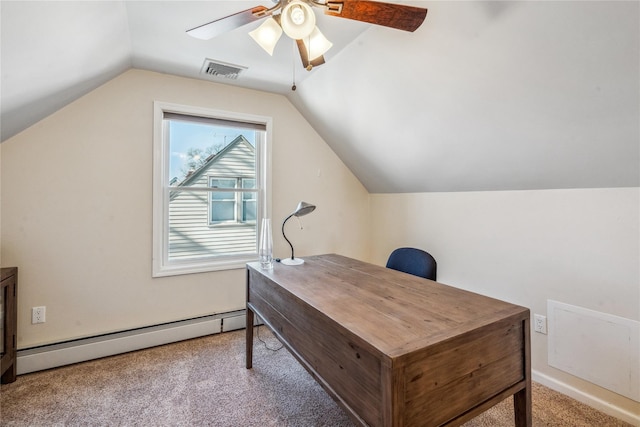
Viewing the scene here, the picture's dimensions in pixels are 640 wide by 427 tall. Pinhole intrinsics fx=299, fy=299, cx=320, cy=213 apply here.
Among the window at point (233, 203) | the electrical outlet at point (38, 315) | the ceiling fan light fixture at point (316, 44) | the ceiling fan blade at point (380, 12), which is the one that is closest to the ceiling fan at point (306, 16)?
the ceiling fan blade at point (380, 12)

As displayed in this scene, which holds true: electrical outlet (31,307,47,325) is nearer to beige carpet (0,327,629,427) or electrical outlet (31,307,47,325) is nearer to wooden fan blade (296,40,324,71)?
beige carpet (0,327,629,427)

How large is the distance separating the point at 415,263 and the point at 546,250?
0.84 m

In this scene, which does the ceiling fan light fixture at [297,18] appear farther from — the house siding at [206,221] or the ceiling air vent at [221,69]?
the house siding at [206,221]

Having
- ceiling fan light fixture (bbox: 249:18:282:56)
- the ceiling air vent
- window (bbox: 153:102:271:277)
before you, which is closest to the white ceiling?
the ceiling air vent

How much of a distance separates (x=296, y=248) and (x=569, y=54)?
2.56m

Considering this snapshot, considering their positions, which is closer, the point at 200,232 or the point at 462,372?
the point at 462,372

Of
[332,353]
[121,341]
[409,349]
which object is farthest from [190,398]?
[409,349]

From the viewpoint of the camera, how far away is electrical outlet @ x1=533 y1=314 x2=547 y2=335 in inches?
78.9

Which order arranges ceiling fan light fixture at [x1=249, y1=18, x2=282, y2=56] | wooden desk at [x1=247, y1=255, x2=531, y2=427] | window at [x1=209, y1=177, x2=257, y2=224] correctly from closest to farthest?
wooden desk at [x1=247, y1=255, x2=531, y2=427] < ceiling fan light fixture at [x1=249, y1=18, x2=282, y2=56] < window at [x1=209, y1=177, x2=257, y2=224]

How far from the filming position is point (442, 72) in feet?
5.97

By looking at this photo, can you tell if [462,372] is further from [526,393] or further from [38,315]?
[38,315]

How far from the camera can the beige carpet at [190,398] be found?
167 cm

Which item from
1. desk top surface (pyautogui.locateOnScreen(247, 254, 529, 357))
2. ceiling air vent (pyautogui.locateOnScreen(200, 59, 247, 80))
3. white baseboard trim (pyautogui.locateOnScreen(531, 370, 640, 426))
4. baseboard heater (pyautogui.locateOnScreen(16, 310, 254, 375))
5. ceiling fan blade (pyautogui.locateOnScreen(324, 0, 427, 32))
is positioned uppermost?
ceiling air vent (pyautogui.locateOnScreen(200, 59, 247, 80))

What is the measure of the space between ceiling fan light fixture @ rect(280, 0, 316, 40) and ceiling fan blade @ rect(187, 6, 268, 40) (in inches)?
4.5
